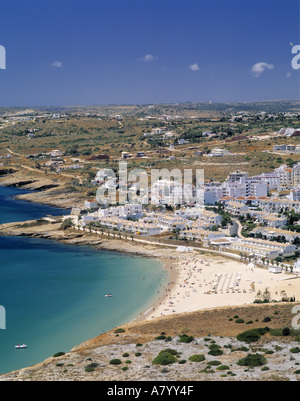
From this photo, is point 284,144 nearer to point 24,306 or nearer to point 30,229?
point 30,229

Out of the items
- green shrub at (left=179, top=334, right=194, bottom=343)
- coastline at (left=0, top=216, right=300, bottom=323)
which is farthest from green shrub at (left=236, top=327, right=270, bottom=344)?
coastline at (left=0, top=216, right=300, bottom=323)

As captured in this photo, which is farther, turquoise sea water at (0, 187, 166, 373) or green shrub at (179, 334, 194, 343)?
turquoise sea water at (0, 187, 166, 373)

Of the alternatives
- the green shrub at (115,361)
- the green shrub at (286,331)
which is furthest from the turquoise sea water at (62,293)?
the green shrub at (286,331)

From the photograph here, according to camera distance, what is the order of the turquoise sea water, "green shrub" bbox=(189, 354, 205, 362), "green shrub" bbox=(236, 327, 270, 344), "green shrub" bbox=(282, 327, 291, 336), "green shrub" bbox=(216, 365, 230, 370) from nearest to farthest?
"green shrub" bbox=(216, 365, 230, 370), "green shrub" bbox=(189, 354, 205, 362), "green shrub" bbox=(236, 327, 270, 344), "green shrub" bbox=(282, 327, 291, 336), the turquoise sea water

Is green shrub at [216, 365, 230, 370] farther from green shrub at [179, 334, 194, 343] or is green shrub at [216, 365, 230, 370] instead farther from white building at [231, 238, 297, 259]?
white building at [231, 238, 297, 259]

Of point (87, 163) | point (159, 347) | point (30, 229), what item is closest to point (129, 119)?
point (87, 163)

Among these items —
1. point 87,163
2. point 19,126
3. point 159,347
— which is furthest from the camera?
point 19,126
